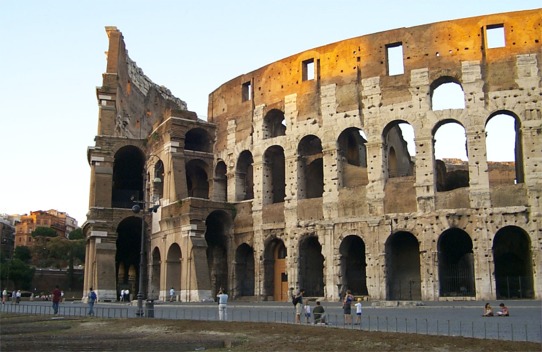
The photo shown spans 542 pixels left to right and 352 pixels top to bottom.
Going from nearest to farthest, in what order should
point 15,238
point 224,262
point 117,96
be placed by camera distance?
point 224,262 < point 117,96 < point 15,238

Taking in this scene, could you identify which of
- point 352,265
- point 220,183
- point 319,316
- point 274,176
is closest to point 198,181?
point 220,183

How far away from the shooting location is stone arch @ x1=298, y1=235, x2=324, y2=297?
3231cm

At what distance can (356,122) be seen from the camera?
31.2 m

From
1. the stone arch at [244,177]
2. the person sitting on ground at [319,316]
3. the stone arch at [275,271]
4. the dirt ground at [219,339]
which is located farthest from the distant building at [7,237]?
the person sitting on ground at [319,316]

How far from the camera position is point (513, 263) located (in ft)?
102

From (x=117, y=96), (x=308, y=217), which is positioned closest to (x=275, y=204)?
(x=308, y=217)

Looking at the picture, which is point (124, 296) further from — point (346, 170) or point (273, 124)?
point (346, 170)

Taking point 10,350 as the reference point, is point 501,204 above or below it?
above

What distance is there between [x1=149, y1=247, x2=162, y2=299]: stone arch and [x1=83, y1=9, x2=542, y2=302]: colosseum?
0.08 m

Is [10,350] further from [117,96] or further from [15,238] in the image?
[15,238]

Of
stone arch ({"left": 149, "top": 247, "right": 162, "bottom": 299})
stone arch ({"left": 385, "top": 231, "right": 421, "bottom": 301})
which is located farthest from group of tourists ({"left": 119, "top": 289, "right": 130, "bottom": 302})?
stone arch ({"left": 385, "top": 231, "right": 421, "bottom": 301})

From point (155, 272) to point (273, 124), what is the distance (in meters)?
11.7

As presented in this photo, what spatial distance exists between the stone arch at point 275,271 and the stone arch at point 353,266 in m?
3.31

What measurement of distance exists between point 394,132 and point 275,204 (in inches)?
341
